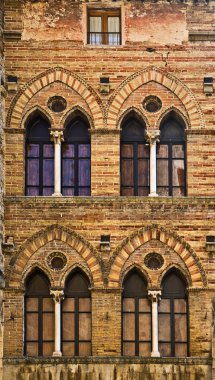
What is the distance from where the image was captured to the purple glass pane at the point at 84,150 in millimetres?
24966

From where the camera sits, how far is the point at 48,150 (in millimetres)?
25016

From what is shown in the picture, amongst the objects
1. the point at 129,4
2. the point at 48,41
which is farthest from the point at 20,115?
the point at 129,4

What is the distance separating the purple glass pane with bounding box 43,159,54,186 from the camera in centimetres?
2484

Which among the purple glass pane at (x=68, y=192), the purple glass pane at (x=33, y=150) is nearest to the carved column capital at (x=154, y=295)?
the purple glass pane at (x=68, y=192)

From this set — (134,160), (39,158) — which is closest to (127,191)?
(134,160)

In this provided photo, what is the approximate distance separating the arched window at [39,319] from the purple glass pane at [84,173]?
7.73 feet

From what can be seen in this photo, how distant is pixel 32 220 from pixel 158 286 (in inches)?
124

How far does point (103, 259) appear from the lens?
24.2 metres

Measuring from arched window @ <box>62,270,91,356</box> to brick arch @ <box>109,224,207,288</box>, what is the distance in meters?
0.69

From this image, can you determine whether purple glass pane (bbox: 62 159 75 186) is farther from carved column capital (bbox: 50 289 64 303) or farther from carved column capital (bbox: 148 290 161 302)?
carved column capital (bbox: 148 290 161 302)

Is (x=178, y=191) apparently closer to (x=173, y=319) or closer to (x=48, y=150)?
(x=173, y=319)

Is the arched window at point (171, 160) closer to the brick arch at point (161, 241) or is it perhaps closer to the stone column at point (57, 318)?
the brick arch at point (161, 241)

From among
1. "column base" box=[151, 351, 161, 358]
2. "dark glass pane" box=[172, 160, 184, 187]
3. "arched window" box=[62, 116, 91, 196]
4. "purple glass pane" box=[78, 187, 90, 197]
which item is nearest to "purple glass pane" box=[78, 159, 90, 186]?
"arched window" box=[62, 116, 91, 196]

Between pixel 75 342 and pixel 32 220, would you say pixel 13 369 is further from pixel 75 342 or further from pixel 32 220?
pixel 32 220
